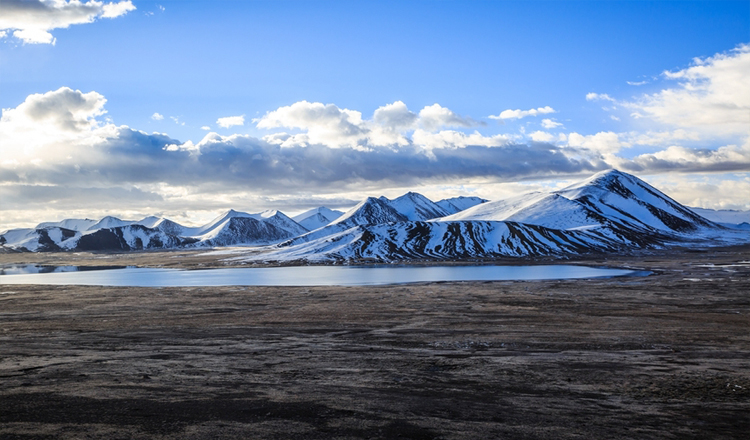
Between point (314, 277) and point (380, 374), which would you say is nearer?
point (380, 374)

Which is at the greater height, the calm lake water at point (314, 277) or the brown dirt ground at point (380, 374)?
the brown dirt ground at point (380, 374)

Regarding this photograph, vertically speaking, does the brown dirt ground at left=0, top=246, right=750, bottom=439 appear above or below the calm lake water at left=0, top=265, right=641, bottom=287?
above

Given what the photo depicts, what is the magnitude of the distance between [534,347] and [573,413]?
12273 millimetres

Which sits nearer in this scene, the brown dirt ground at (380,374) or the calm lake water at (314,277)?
the brown dirt ground at (380,374)

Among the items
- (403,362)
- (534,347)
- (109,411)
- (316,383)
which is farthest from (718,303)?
(109,411)

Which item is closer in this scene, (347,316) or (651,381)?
(651,381)

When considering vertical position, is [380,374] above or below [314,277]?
above

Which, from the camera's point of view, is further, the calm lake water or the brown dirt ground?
the calm lake water

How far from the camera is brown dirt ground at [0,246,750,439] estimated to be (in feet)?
49.1

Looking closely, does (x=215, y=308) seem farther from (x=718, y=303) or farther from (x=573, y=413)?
(x=718, y=303)

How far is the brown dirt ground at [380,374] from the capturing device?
15.0m

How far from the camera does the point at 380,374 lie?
21516 millimetres

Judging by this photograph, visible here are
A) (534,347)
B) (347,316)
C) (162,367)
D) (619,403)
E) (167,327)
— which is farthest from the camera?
(347,316)

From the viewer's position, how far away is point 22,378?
20.2 metres
